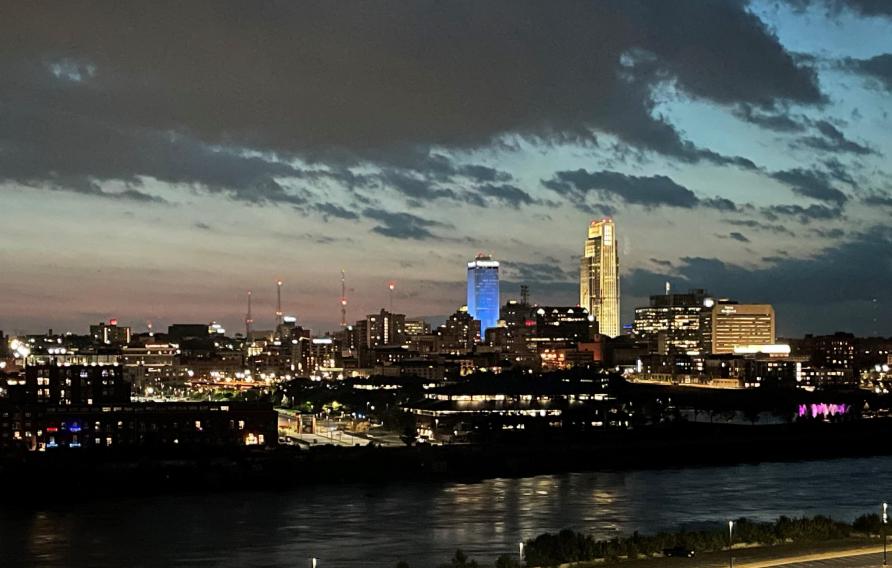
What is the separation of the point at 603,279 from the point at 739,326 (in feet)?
99.7

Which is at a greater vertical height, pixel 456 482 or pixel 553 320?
pixel 553 320

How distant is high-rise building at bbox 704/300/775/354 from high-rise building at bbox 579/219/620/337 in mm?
24511

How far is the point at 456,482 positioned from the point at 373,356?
79.2m

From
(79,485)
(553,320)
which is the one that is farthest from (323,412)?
(553,320)

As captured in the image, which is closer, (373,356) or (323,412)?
(323,412)

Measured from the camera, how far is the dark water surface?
2236 cm

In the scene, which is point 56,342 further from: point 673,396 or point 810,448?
point 810,448

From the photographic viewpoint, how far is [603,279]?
16638 cm

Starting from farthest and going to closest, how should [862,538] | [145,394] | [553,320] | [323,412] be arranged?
[553,320]
[145,394]
[323,412]
[862,538]

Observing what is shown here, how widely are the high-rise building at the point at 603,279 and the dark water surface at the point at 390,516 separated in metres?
128

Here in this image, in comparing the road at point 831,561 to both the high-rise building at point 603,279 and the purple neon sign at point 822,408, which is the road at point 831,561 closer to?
the purple neon sign at point 822,408

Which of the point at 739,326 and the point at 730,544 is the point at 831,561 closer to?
the point at 730,544

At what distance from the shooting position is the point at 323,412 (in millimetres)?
61906

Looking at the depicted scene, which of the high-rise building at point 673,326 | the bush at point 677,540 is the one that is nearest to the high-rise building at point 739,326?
the high-rise building at point 673,326
